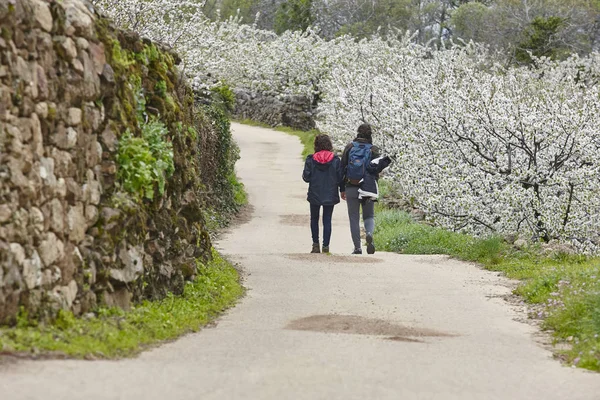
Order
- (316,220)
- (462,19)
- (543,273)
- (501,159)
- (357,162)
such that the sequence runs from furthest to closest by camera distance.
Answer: (462,19) < (501,159) < (316,220) < (357,162) < (543,273)

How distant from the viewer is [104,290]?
8484mm

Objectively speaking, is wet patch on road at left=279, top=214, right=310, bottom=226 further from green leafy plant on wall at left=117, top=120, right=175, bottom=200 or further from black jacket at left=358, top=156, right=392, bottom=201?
green leafy plant on wall at left=117, top=120, right=175, bottom=200

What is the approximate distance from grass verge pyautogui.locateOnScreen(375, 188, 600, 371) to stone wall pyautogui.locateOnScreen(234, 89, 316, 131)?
27.6 meters

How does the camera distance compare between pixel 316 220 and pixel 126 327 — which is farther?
pixel 316 220

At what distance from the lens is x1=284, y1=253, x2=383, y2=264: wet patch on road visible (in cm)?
1430

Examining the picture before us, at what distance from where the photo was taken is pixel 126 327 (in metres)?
8.15

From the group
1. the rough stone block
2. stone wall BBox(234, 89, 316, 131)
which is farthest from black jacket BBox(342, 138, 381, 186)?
stone wall BBox(234, 89, 316, 131)

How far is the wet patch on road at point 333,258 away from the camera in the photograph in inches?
563


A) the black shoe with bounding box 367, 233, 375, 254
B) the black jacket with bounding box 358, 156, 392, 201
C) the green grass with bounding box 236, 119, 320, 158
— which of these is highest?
the black jacket with bounding box 358, 156, 392, 201

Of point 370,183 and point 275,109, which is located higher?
point 370,183

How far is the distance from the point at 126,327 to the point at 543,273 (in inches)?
258

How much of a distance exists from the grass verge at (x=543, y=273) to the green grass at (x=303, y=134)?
1712 cm

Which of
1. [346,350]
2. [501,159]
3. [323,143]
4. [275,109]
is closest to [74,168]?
[346,350]

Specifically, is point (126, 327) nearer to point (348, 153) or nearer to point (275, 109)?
point (348, 153)
